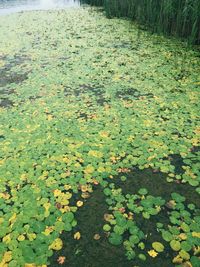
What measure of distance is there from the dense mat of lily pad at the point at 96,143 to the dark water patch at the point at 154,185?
0.09 feet

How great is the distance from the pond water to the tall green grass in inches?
231

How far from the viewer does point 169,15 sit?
7.79 m

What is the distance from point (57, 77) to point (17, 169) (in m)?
2.89

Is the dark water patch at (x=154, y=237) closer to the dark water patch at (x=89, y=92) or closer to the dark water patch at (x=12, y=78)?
the dark water patch at (x=89, y=92)

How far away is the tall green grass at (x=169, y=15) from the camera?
688 cm

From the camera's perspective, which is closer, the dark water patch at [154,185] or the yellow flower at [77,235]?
the yellow flower at [77,235]

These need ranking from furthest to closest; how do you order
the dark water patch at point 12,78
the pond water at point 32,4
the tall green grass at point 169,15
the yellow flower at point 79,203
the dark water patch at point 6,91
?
the pond water at point 32,4 < the tall green grass at point 169,15 < the dark water patch at point 12,78 < the dark water patch at point 6,91 < the yellow flower at point 79,203

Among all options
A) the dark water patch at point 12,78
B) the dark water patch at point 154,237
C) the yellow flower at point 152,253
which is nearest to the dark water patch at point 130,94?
the dark water patch at point 12,78

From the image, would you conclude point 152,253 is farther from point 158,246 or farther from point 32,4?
point 32,4

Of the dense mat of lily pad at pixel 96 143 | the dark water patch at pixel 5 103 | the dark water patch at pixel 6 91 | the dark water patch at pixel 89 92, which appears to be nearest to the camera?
the dense mat of lily pad at pixel 96 143

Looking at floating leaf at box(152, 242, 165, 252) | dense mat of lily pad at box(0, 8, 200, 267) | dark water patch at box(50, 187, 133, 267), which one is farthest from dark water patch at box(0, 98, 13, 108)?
floating leaf at box(152, 242, 165, 252)

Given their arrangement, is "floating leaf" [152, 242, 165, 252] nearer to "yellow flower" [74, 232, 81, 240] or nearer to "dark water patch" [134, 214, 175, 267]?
"dark water patch" [134, 214, 175, 267]

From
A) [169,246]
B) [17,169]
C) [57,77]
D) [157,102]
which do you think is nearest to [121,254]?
[169,246]

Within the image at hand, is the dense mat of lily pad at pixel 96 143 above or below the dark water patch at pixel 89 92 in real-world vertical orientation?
above
